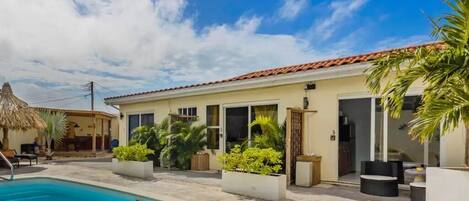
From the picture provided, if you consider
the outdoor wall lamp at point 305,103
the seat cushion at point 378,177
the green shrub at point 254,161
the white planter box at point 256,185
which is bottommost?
the white planter box at point 256,185

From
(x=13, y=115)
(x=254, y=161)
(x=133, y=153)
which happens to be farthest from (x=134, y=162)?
(x=13, y=115)

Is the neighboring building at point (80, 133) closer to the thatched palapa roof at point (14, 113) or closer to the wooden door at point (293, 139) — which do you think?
the thatched palapa roof at point (14, 113)

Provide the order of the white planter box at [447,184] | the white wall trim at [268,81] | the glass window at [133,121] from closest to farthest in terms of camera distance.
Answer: the white planter box at [447,184], the white wall trim at [268,81], the glass window at [133,121]

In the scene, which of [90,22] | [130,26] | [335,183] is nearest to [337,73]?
[335,183]

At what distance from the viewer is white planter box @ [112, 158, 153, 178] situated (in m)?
13.4

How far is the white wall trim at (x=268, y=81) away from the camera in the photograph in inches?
428

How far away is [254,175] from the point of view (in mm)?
9789

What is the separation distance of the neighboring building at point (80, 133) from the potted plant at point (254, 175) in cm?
2062

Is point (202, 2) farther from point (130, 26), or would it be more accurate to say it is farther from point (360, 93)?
point (360, 93)

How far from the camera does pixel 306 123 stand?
1253 centimetres

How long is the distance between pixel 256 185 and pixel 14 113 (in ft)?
50.1

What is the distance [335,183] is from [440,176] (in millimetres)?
4850

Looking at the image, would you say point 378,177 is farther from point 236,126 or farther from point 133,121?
point 133,121

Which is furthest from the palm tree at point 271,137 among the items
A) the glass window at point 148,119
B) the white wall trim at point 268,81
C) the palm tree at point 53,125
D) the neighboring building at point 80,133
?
the neighboring building at point 80,133
